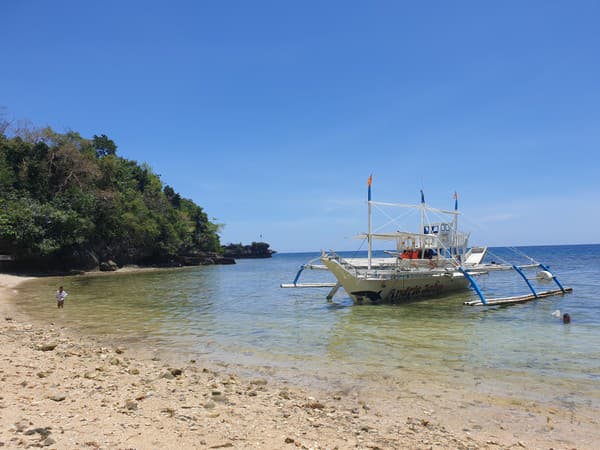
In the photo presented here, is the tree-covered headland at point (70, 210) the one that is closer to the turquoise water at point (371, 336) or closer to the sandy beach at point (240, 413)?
the turquoise water at point (371, 336)

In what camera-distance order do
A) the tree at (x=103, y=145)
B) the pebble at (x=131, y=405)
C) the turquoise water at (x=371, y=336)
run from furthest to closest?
the tree at (x=103, y=145) → the turquoise water at (x=371, y=336) → the pebble at (x=131, y=405)

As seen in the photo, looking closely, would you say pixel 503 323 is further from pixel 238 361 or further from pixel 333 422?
pixel 333 422

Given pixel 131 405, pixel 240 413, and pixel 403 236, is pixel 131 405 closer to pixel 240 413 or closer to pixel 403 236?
pixel 240 413

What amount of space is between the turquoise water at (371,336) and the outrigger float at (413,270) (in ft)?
3.11

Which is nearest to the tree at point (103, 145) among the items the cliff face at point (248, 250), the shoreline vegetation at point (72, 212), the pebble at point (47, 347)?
the shoreline vegetation at point (72, 212)

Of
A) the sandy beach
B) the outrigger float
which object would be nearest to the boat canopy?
the outrigger float

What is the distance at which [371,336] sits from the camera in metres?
13.9

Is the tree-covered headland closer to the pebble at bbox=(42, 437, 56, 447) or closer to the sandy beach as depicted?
the sandy beach

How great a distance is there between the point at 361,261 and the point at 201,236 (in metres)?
64.0

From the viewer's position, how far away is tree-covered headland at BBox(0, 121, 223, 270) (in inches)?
1665

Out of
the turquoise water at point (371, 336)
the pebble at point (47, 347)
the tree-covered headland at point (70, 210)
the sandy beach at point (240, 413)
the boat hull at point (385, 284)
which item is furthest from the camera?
the tree-covered headland at point (70, 210)

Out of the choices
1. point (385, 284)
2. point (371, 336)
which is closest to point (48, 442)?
point (371, 336)

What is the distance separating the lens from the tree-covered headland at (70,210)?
1665 inches

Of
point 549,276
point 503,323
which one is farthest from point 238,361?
point 549,276
